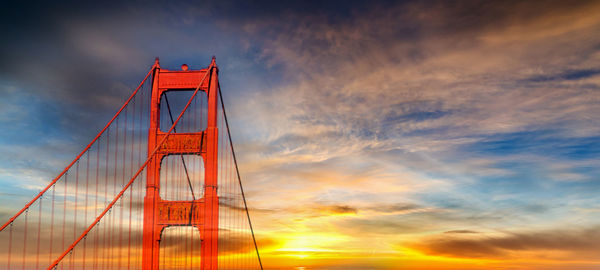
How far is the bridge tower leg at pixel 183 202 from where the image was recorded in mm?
29312

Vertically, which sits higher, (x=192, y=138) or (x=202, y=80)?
(x=202, y=80)

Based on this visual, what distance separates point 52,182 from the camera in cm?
2641

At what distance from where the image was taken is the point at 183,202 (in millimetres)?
29953

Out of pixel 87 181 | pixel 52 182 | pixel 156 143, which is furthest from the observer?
pixel 156 143

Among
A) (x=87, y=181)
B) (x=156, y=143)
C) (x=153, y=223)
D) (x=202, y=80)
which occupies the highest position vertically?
(x=202, y=80)

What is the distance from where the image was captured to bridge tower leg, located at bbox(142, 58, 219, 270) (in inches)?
1154

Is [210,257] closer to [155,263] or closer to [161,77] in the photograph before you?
[155,263]

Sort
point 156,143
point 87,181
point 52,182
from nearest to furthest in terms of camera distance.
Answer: point 52,182 → point 87,181 → point 156,143

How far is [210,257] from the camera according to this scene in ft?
96.0

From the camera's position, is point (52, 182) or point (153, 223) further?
point (153, 223)

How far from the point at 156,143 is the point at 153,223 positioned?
424 cm

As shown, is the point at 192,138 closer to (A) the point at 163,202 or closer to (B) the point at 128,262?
(A) the point at 163,202

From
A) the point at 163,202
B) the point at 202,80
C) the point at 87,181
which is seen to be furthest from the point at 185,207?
the point at 202,80

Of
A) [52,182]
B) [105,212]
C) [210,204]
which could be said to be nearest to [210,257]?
[210,204]
